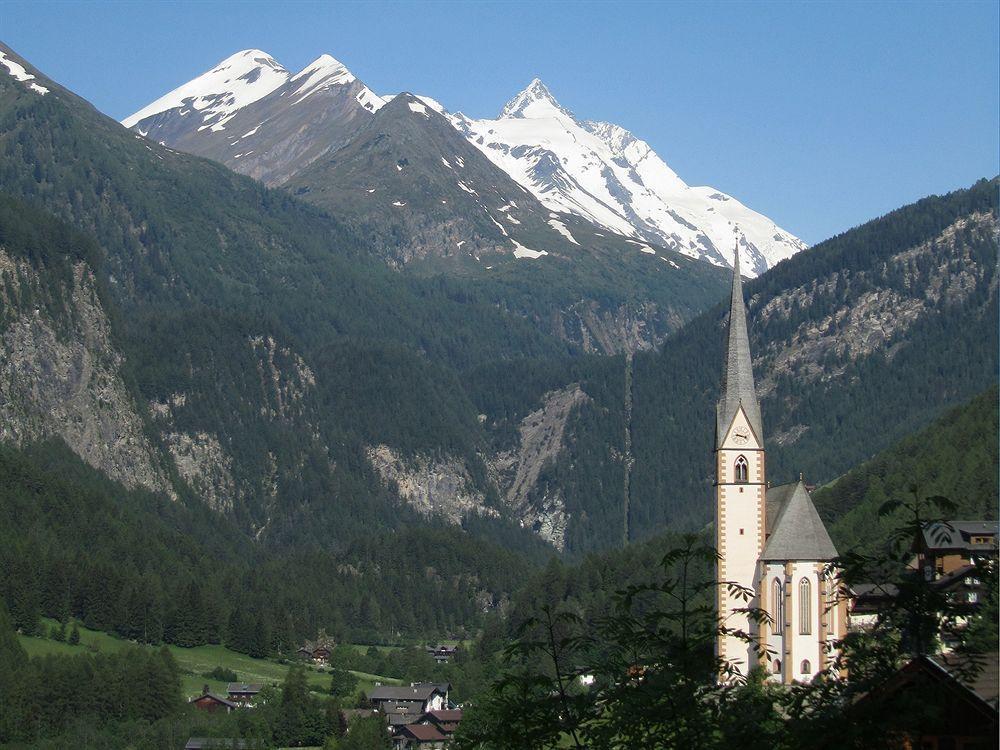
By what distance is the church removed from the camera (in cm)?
12050

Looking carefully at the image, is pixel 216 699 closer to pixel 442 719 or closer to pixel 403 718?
pixel 403 718

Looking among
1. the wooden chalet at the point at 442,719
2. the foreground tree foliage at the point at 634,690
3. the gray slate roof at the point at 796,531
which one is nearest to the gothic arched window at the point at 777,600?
the gray slate roof at the point at 796,531

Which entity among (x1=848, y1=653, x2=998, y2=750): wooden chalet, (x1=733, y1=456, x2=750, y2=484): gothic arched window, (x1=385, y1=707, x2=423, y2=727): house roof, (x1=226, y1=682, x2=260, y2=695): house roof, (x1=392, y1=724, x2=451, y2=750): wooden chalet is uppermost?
(x1=733, y1=456, x2=750, y2=484): gothic arched window

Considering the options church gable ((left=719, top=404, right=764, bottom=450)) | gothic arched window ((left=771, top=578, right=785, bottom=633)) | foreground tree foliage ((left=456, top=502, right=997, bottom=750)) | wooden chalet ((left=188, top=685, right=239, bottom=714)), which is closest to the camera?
foreground tree foliage ((left=456, top=502, right=997, bottom=750))

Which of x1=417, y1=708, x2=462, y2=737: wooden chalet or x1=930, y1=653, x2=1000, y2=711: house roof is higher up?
x1=417, y1=708, x2=462, y2=737: wooden chalet

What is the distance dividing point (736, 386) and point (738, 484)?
776 centimetres

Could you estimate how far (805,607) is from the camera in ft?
403

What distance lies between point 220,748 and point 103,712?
26321 millimetres

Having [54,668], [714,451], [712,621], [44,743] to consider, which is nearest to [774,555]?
[714,451]

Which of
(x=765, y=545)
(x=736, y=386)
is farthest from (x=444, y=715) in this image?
(x=765, y=545)

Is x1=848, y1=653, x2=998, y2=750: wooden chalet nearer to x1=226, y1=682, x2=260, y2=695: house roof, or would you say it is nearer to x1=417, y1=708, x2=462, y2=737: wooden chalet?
x1=417, y1=708, x2=462, y2=737: wooden chalet

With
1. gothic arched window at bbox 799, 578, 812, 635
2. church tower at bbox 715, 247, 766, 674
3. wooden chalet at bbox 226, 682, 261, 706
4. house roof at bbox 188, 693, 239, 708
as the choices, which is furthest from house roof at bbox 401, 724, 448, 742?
gothic arched window at bbox 799, 578, 812, 635

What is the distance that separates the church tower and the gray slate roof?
946 millimetres

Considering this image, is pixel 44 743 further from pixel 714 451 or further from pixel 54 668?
pixel 714 451
